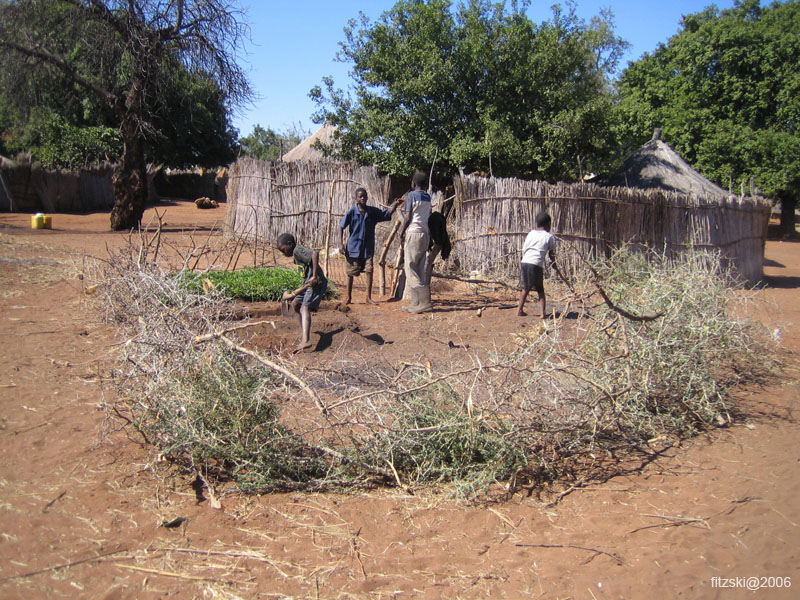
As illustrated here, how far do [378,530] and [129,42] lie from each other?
43.9 ft

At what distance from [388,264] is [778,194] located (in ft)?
53.6

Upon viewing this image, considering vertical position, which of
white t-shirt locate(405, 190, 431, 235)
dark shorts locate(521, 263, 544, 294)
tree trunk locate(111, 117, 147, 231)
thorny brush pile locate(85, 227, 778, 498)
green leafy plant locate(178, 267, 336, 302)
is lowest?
thorny brush pile locate(85, 227, 778, 498)

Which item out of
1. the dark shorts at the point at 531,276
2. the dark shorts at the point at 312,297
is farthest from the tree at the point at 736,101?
the dark shorts at the point at 312,297

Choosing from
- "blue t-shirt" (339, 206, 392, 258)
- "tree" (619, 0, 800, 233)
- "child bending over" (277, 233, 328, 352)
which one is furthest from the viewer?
"tree" (619, 0, 800, 233)

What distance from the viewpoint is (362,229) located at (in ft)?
26.6

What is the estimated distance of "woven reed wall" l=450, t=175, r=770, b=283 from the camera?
9.87 meters

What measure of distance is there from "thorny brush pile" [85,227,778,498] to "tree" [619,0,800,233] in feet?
51.1

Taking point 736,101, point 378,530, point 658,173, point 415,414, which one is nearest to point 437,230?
point 415,414

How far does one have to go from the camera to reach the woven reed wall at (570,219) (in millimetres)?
9867

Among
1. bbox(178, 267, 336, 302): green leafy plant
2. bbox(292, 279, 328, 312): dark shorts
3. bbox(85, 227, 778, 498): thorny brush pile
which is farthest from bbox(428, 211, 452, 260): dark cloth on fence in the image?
bbox(85, 227, 778, 498): thorny brush pile

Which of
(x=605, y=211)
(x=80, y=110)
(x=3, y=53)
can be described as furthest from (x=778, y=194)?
(x=80, y=110)

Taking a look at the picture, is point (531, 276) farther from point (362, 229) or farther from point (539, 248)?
point (362, 229)

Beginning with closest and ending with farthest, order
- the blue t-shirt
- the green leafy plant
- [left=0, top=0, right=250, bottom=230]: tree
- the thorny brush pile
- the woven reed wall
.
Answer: the thorny brush pile
the green leafy plant
the blue t-shirt
the woven reed wall
[left=0, top=0, right=250, bottom=230]: tree

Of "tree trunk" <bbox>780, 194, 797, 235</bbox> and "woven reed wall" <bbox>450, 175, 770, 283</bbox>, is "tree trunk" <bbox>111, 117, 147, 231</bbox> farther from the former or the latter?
"tree trunk" <bbox>780, 194, 797, 235</bbox>
